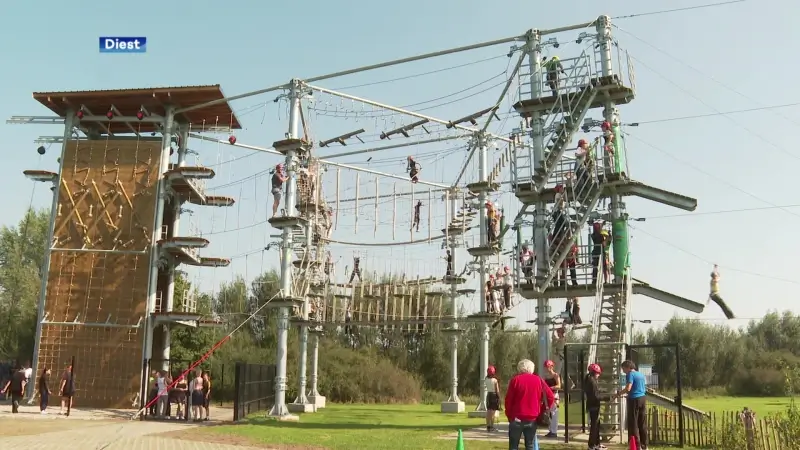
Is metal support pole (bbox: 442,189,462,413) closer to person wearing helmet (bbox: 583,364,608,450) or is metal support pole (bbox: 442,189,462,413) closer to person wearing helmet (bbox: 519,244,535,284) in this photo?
person wearing helmet (bbox: 519,244,535,284)

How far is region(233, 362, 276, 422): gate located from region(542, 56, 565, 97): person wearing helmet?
1359 cm

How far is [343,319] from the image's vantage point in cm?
3253

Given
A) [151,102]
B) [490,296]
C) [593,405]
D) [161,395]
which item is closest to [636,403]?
[593,405]

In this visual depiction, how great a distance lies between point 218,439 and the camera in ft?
57.8

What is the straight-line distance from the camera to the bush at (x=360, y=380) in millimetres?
46781

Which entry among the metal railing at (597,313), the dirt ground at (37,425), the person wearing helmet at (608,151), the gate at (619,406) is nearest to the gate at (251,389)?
the dirt ground at (37,425)

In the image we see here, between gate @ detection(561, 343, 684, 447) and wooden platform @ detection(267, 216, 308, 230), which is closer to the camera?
gate @ detection(561, 343, 684, 447)

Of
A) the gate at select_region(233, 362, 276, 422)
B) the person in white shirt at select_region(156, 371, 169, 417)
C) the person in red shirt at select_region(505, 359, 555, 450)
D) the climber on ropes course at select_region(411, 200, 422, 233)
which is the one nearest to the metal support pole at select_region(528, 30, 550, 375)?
the gate at select_region(233, 362, 276, 422)

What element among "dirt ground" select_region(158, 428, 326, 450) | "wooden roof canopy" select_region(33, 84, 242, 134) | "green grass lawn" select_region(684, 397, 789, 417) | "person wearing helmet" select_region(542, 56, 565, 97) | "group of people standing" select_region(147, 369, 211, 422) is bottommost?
"green grass lawn" select_region(684, 397, 789, 417)

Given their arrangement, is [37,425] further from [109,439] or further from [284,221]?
[284,221]

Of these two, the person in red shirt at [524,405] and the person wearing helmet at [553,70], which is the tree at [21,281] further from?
the person in red shirt at [524,405]

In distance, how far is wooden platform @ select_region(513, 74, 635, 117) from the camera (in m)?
20.9

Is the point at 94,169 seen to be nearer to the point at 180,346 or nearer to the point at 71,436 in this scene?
the point at 180,346

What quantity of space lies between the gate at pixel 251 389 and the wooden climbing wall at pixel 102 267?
5.85 meters
